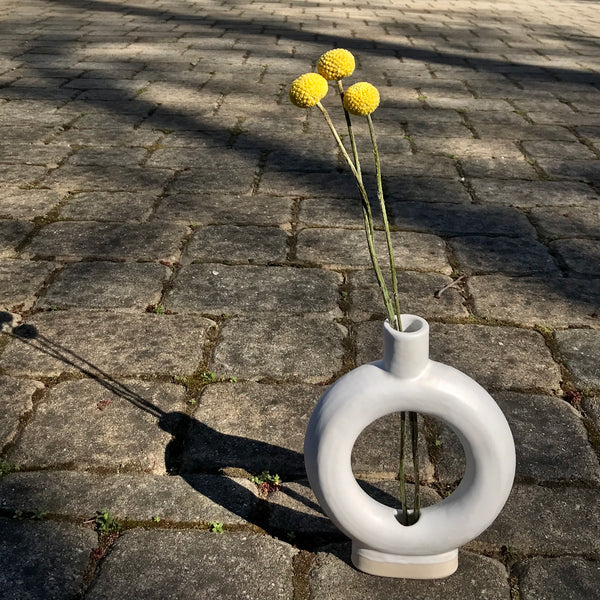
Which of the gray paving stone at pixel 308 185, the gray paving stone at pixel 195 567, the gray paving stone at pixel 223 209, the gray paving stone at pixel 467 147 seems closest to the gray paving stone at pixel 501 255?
the gray paving stone at pixel 308 185

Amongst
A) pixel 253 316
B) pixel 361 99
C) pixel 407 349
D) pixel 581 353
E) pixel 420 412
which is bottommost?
pixel 253 316

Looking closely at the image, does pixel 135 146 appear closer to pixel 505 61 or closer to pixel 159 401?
pixel 159 401

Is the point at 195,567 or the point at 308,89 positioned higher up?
the point at 308,89

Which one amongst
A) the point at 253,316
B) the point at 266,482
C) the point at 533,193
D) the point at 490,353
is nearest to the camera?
the point at 266,482

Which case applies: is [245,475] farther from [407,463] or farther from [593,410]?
[593,410]

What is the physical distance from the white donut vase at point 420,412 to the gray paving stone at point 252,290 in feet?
3.56

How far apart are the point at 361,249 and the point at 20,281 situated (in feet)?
4.34

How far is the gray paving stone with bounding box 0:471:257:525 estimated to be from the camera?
1.60 metres

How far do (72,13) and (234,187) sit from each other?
19.3ft

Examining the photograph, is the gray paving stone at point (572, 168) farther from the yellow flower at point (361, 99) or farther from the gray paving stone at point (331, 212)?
the yellow flower at point (361, 99)

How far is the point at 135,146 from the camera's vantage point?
4.00 m

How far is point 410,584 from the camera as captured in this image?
1457 mm

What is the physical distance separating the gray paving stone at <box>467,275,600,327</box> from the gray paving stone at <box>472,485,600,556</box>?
835 millimetres

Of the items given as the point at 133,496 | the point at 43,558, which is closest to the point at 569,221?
the point at 133,496
